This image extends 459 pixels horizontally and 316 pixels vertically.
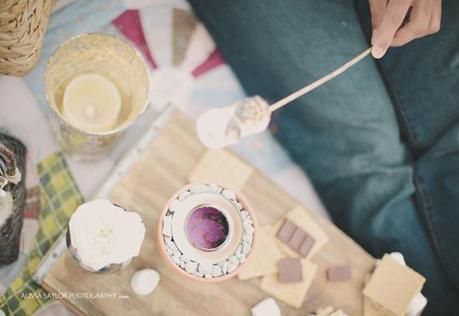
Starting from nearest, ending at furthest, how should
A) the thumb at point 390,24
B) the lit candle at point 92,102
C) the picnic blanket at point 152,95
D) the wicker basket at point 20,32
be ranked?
the wicker basket at point 20,32
the thumb at point 390,24
the lit candle at point 92,102
the picnic blanket at point 152,95

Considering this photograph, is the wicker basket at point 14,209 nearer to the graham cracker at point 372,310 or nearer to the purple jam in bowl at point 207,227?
the purple jam in bowl at point 207,227

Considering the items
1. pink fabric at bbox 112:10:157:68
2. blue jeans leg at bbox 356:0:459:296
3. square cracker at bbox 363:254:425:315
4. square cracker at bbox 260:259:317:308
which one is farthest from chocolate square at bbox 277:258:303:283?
pink fabric at bbox 112:10:157:68

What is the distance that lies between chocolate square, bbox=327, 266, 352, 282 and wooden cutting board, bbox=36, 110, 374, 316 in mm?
10

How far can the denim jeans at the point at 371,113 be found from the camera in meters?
1.12

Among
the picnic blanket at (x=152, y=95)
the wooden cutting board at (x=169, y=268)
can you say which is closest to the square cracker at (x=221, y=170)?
the wooden cutting board at (x=169, y=268)

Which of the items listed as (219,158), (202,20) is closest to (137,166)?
(219,158)

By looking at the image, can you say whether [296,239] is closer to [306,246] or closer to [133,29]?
[306,246]

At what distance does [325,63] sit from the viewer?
1.12m

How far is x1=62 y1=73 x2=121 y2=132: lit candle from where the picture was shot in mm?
1057

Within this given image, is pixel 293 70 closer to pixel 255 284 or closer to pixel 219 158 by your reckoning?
pixel 219 158

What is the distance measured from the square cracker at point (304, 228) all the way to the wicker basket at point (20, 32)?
49 centimetres

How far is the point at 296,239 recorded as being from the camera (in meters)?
1.00

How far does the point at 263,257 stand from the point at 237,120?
0.25 metres

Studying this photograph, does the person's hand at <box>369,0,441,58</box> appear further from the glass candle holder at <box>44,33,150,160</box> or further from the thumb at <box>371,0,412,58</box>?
the glass candle holder at <box>44,33,150,160</box>
